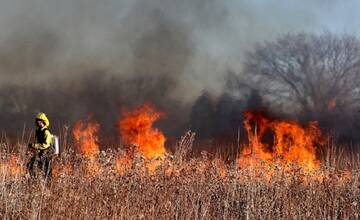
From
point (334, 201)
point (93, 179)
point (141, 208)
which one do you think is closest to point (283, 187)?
point (334, 201)

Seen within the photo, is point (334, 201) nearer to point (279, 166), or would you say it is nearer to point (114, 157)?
point (279, 166)

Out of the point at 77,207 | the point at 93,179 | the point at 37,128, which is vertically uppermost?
the point at 37,128

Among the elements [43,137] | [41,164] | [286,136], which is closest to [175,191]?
[41,164]

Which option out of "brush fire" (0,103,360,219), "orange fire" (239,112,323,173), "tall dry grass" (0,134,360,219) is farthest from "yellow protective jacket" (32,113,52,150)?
"orange fire" (239,112,323,173)

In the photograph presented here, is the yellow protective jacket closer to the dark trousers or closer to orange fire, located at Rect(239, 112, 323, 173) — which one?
the dark trousers

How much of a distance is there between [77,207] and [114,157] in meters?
1.36

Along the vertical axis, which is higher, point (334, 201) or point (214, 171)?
point (214, 171)

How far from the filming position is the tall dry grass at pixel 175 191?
7593mm

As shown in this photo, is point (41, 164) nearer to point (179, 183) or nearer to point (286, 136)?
point (179, 183)

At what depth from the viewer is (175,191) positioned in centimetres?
874

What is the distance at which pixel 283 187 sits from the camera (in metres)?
9.40

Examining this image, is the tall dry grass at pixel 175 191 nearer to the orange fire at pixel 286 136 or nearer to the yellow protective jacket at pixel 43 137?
the yellow protective jacket at pixel 43 137

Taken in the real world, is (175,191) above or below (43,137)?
below

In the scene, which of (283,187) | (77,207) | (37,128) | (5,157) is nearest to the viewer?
(77,207)
